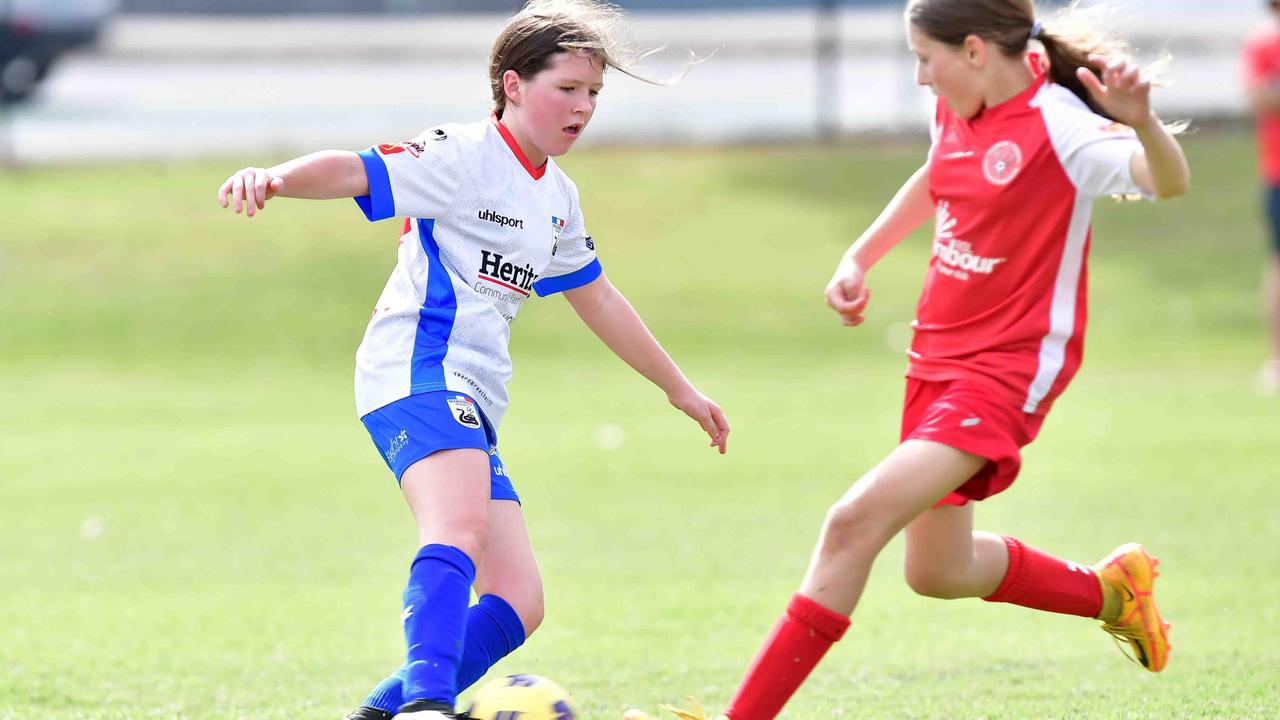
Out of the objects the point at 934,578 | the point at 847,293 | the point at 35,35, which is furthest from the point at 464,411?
the point at 35,35

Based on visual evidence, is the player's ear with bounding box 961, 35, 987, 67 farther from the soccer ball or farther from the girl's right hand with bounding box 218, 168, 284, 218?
the soccer ball

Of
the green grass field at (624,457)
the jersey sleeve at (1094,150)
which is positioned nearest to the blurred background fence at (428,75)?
the green grass field at (624,457)

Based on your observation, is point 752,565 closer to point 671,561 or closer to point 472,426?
point 671,561

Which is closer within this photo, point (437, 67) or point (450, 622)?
point (450, 622)

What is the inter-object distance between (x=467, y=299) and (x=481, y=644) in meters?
0.81

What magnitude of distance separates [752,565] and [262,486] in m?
2.93

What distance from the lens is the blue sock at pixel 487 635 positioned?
3.83 meters

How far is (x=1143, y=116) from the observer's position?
3457 mm

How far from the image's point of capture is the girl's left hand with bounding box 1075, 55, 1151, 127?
3.42 meters

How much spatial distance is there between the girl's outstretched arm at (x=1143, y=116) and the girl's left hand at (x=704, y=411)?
50.3 inches

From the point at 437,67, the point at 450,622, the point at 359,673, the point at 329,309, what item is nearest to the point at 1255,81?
the point at 329,309

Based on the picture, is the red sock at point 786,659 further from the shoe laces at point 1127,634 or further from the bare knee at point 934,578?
the shoe laces at point 1127,634

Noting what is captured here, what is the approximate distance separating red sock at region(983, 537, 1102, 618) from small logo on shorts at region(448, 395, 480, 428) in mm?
1460

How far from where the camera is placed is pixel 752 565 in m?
6.45
